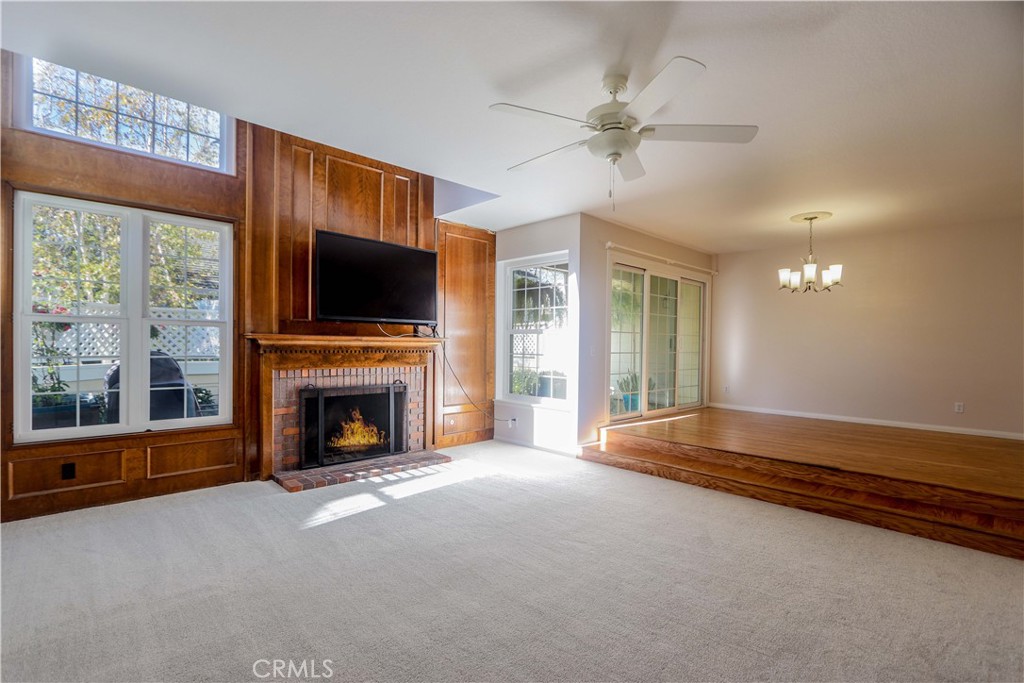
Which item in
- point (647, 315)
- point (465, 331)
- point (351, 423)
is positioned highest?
point (647, 315)

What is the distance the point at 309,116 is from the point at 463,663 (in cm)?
317

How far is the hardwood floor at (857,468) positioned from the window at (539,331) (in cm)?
96

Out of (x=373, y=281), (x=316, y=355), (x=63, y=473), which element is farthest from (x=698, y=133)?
(x=63, y=473)

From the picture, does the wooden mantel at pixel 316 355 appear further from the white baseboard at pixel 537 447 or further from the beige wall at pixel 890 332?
the beige wall at pixel 890 332

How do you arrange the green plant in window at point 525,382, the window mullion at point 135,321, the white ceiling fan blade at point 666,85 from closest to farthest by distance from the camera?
the white ceiling fan blade at point 666,85 → the window mullion at point 135,321 → the green plant in window at point 525,382

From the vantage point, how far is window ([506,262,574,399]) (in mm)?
5605

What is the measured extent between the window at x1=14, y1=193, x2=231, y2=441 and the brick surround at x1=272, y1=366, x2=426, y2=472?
1.44 feet

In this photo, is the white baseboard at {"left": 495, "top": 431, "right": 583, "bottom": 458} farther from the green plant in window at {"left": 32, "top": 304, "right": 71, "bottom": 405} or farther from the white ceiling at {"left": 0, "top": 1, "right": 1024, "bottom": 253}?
the green plant in window at {"left": 32, "top": 304, "right": 71, "bottom": 405}

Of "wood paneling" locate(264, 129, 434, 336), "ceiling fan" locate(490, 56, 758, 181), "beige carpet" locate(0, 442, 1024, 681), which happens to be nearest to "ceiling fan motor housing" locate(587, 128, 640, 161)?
"ceiling fan" locate(490, 56, 758, 181)

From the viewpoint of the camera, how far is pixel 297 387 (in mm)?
4531

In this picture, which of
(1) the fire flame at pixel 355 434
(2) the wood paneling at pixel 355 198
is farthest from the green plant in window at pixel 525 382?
(2) the wood paneling at pixel 355 198

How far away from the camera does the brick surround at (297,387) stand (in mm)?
4426

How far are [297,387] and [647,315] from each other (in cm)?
430

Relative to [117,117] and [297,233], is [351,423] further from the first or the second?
[117,117]
